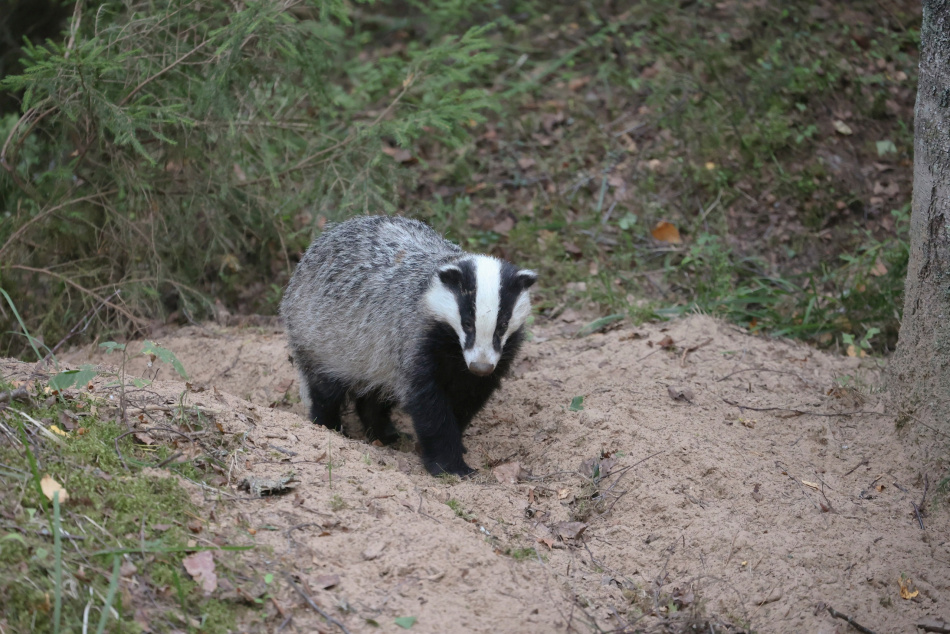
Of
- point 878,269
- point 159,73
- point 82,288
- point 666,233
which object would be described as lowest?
point 878,269

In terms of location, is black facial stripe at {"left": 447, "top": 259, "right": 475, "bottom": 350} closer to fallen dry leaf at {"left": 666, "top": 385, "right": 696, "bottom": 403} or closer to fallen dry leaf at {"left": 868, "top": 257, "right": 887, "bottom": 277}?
fallen dry leaf at {"left": 666, "top": 385, "right": 696, "bottom": 403}

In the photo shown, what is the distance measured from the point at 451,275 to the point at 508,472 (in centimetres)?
113

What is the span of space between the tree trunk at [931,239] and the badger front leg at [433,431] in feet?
7.71

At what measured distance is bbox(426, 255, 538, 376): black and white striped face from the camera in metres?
4.23

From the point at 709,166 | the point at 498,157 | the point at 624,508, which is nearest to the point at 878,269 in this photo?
the point at 709,166

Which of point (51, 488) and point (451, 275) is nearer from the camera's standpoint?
point (51, 488)

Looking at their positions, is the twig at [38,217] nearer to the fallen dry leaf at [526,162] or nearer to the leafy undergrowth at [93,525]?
the leafy undergrowth at [93,525]

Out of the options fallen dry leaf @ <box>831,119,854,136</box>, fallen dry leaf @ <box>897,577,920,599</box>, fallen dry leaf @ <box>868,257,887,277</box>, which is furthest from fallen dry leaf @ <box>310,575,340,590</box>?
fallen dry leaf @ <box>831,119,854,136</box>

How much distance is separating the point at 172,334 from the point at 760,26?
6.61m

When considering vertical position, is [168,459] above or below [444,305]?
above

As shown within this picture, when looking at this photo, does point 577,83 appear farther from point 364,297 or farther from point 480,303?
point 480,303

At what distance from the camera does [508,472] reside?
4.54m

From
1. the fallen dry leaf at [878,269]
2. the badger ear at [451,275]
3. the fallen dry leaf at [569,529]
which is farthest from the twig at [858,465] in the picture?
the fallen dry leaf at [878,269]

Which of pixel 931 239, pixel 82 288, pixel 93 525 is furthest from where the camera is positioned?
pixel 82 288
